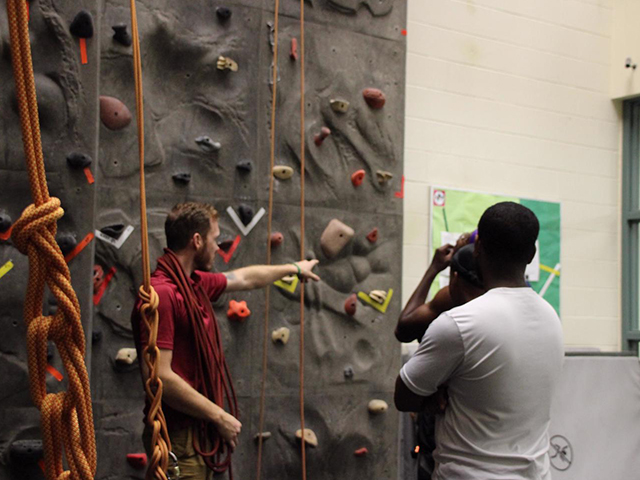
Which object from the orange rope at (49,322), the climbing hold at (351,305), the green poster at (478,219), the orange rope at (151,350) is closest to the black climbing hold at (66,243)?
the orange rope at (151,350)

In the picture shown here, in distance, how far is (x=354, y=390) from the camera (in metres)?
4.16

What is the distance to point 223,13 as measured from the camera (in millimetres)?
3824

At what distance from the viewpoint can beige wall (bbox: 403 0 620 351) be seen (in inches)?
196

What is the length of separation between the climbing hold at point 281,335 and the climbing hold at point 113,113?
3.95 feet

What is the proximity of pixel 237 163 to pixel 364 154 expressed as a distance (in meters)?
0.75

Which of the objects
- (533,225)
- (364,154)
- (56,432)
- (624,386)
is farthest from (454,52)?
(56,432)

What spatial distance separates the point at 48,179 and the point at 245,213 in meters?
1.29

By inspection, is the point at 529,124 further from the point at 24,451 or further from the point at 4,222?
the point at 24,451

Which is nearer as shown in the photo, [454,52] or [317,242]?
[317,242]

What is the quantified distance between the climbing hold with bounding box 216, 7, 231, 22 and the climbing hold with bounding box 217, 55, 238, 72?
184 millimetres

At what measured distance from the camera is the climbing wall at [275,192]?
3.51 metres

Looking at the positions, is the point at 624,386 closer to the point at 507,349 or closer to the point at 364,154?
the point at 364,154

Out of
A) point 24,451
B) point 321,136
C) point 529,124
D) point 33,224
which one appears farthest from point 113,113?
point 529,124

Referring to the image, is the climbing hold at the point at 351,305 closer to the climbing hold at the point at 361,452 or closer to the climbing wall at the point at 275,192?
the climbing wall at the point at 275,192
